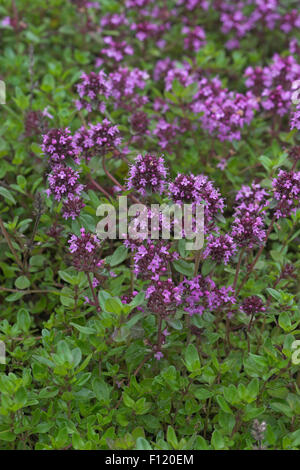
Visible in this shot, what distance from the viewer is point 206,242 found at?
238cm

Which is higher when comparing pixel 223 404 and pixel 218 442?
pixel 223 404

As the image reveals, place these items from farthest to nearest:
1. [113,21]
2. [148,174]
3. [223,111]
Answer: [113,21] < [223,111] < [148,174]

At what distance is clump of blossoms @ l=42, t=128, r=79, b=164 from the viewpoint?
7.88ft

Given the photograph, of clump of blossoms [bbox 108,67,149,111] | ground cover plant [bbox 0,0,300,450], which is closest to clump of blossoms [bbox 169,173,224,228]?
ground cover plant [bbox 0,0,300,450]

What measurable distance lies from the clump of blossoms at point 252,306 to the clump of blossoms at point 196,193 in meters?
0.41

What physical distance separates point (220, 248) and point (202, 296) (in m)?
0.23

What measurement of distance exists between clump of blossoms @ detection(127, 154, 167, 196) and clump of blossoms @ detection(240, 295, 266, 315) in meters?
0.64

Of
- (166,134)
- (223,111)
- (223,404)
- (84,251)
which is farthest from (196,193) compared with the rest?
(166,134)

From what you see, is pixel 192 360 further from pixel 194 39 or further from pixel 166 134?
pixel 194 39

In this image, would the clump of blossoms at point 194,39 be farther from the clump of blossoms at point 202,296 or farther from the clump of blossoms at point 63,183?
the clump of blossoms at point 202,296

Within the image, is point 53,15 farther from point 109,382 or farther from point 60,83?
point 109,382

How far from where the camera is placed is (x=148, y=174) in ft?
7.56

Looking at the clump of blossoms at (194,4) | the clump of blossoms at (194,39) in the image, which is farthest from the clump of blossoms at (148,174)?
the clump of blossoms at (194,4)
